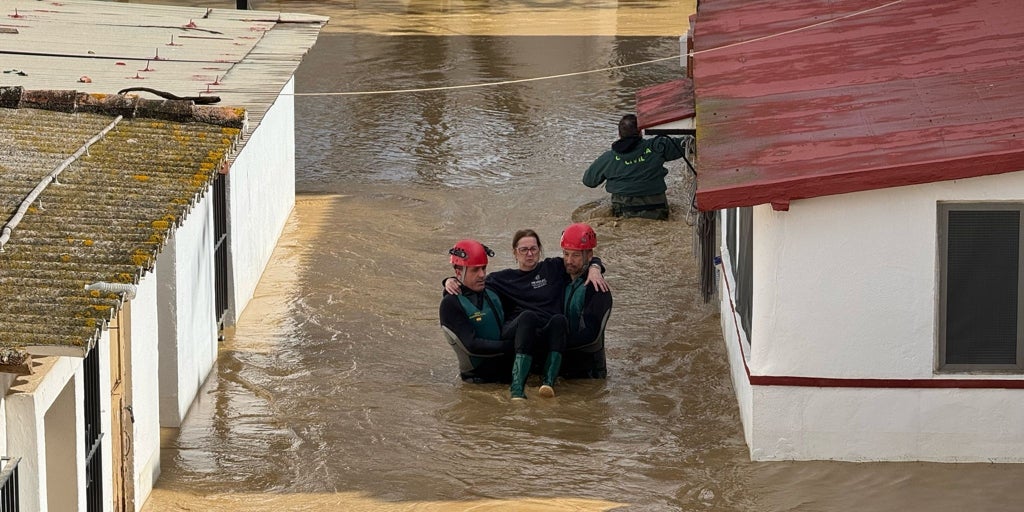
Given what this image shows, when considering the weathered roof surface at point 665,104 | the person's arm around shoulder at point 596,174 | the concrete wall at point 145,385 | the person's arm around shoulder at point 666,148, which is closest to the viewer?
the concrete wall at point 145,385

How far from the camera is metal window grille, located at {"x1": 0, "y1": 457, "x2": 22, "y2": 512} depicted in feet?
25.9

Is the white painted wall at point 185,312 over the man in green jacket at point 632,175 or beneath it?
beneath

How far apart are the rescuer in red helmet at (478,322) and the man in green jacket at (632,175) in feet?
17.8

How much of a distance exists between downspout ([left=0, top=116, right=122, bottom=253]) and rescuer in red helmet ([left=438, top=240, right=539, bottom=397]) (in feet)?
10.3

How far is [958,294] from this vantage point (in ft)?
35.9

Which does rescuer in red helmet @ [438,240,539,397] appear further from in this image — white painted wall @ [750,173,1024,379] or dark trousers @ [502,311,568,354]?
white painted wall @ [750,173,1024,379]

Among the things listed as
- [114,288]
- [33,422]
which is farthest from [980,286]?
[33,422]

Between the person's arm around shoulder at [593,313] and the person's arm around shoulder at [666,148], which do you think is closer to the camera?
the person's arm around shoulder at [593,313]

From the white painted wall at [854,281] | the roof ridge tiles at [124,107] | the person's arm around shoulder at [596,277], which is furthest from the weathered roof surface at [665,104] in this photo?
the roof ridge tiles at [124,107]

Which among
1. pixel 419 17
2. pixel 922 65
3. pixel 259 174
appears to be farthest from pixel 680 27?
pixel 922 65

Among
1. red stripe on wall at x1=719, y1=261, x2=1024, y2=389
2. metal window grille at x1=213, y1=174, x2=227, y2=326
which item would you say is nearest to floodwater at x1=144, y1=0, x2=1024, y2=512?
metal window grille at x1=213, y1=174, x2=227, y2=326

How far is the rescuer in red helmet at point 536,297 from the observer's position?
12641 millimetres

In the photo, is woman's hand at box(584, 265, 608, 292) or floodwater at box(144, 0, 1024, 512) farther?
woman's hand at box(584, 265, 608, 292)

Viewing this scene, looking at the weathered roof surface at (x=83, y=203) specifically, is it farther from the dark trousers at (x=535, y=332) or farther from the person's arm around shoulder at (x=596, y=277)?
the person's arm around shoulder at (x=596, y=277)
